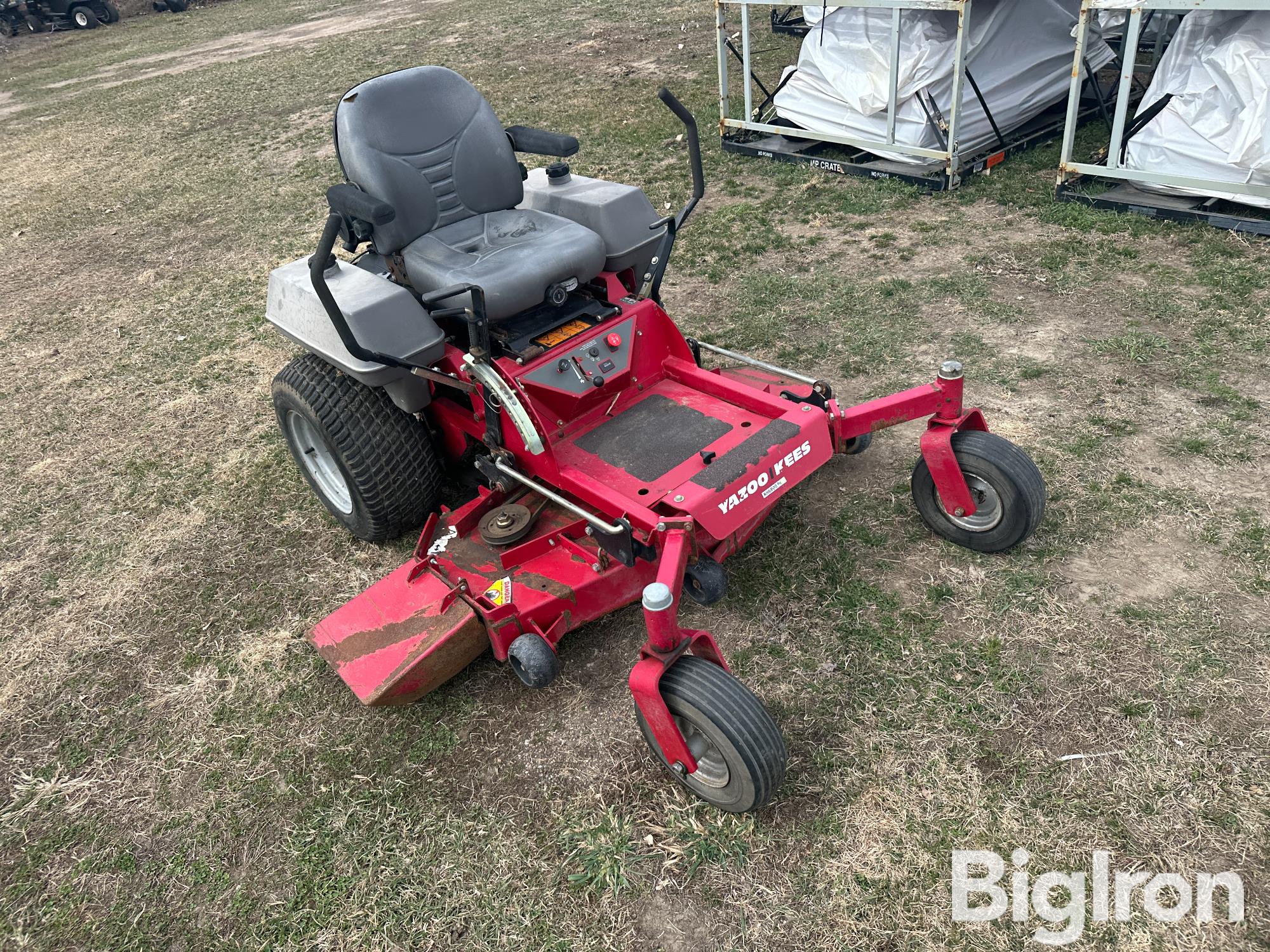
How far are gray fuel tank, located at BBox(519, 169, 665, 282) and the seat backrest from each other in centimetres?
24

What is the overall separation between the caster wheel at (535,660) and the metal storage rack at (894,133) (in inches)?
200

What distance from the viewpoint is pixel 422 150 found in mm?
3688

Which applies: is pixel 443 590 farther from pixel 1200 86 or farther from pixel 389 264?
pixel 1200 86

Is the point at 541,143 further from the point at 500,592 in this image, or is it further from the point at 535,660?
the point at 535,660

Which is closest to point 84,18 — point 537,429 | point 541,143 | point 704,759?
point 541,143

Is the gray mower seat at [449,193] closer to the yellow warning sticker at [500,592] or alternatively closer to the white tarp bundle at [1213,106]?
the yellow warning sticker at [500,592]

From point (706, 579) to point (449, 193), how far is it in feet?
6.81

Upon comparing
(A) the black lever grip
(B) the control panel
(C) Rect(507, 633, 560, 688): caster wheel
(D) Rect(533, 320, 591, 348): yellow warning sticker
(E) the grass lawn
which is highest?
(A) the black lever grip

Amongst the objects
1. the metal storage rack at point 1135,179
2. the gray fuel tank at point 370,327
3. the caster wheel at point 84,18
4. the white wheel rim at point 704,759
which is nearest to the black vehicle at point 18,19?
the caster wheel at point 84,18

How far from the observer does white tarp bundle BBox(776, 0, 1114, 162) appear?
643 cm

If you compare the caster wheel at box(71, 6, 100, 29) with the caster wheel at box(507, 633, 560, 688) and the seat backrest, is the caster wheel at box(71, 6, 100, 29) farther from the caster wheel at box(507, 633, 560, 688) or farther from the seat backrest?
the caster wheel at box(507, 633, 560, 688)

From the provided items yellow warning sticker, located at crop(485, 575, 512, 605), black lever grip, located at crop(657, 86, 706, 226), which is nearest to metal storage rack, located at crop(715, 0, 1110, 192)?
black lever grip, located at crop(657, 86, 706, 226)

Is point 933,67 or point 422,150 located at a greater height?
point 422,150

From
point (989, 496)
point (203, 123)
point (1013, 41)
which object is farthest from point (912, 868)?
point (203, 123)
